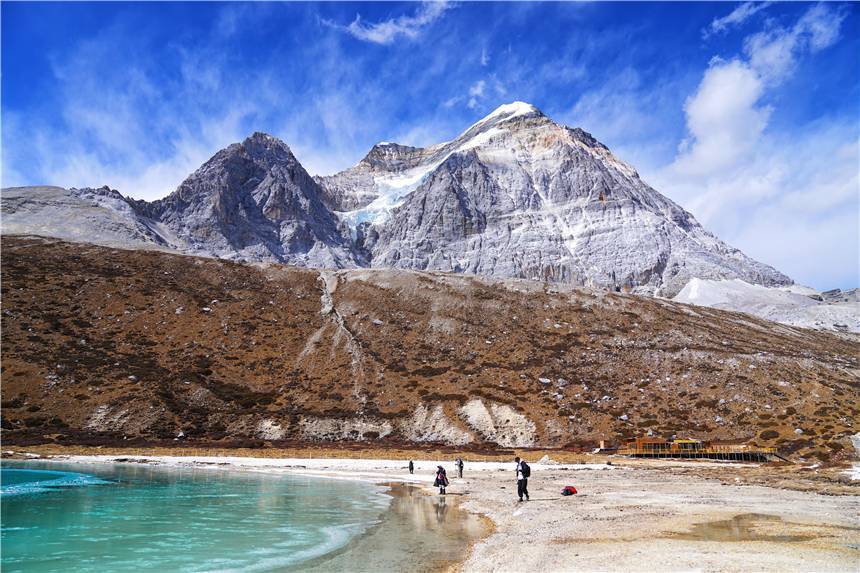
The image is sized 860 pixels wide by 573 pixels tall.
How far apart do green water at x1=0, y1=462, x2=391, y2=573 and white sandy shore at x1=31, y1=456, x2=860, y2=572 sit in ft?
22.2

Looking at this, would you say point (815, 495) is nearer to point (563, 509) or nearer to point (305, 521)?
point (563, 509)

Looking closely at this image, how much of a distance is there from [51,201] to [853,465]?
682 feet

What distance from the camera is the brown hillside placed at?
250 ft

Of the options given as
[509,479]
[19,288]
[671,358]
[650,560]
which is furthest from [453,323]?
[650,560]

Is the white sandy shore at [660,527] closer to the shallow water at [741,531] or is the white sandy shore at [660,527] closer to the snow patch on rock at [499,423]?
the shallow water at [741,531]

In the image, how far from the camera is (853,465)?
5031 centimetres

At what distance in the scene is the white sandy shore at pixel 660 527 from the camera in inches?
622

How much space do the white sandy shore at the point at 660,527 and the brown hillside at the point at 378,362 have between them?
36.0 meters

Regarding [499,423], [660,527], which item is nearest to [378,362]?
[499,423]

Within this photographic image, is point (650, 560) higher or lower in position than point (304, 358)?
lower

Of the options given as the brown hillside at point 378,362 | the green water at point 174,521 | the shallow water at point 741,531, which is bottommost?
the green water at point 174,521

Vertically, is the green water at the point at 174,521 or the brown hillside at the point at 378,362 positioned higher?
the brown hillside at the point at 378,362

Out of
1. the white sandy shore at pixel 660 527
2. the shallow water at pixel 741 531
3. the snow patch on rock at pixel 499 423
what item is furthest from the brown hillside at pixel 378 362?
the shallow water at pixel 741 531

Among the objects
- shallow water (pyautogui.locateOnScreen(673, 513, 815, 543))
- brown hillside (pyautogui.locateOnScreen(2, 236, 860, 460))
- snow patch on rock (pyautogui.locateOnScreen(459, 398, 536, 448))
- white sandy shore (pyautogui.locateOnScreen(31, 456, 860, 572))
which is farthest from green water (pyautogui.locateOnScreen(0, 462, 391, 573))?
snow patch on rock (pyautogui.locateOnScreen(459, 398, 536, 448))
